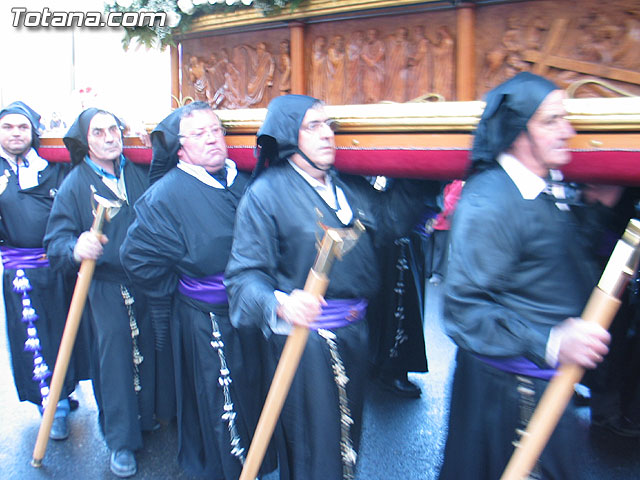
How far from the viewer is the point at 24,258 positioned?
155 inches

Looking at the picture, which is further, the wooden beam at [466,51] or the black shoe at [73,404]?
the black shoe at [73,404]

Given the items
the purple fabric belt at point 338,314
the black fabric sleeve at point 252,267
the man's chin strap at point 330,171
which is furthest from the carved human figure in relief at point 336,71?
the purple fabric belt at point 338,314

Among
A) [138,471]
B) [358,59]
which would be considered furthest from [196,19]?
[138,471]

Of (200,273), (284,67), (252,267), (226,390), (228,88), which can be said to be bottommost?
(226,390)

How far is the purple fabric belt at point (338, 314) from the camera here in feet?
8.09

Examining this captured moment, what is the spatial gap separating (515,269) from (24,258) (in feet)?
10.5

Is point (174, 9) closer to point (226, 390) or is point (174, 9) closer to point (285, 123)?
point (285, 123)

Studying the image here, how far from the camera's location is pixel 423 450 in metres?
3.61

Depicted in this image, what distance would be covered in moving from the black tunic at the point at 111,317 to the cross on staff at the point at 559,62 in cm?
228

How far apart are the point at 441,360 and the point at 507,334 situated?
132 inches

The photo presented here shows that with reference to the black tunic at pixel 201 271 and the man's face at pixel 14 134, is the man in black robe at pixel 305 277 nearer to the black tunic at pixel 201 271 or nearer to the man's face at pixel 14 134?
the black tunic at pixel 201 271

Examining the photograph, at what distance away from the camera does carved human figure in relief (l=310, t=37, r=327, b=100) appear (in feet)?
11.7

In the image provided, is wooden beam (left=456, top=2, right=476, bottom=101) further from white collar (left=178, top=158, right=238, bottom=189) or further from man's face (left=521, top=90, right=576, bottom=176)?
white collar (left=178, top=158, right=238, bottom=189)

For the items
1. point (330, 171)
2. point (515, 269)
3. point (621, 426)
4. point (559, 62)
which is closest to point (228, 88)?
point (330, 171)
